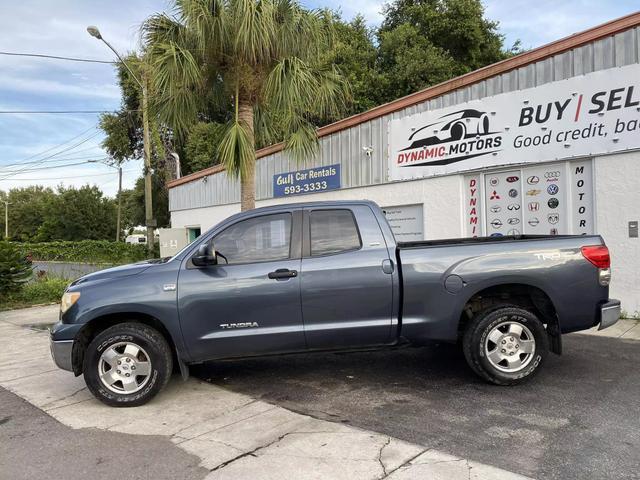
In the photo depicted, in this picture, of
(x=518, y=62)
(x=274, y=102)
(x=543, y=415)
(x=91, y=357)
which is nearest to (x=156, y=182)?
(x=274, y=102)

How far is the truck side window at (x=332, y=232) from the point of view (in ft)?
16.5

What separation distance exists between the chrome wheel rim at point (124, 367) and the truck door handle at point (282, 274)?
1.36 metres

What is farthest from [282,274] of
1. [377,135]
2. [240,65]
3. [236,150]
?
[377,135]

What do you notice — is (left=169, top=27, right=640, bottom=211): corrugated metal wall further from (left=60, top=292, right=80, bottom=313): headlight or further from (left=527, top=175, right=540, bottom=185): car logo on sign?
(left=60, top=292, right=80, bottom=313): headlight

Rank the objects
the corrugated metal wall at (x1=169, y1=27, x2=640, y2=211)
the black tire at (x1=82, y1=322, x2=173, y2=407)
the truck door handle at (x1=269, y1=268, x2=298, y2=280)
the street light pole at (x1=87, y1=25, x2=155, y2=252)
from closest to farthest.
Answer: the black tire at (x1=82, y1=322, x2=173, y2=407), the truck door handle at (x1=269, y1=268, x2=298, y2=280), the corrugated metal wall at (x1=169, y1=27, x2=640, y2=211), the street light pole at (x1=87, y1=25, x2=155, y2=252)

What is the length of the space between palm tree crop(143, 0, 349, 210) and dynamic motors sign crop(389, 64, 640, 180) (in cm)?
212

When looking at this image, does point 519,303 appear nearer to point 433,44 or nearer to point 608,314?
point 608,314

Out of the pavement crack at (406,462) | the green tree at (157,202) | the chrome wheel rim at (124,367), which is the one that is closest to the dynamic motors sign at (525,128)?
the pavement crack at (406,462)

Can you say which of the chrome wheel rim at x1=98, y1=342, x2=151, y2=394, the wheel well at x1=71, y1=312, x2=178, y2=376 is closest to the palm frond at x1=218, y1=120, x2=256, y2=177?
the wheel well at x1=71, y1=312, x2=178, y2=376

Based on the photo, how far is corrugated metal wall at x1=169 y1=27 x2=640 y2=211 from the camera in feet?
27.5

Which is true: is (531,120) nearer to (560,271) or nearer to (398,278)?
(560,271)

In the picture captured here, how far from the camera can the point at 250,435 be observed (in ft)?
13.3

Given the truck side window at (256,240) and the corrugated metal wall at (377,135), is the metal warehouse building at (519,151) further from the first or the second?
the truck side window at (256,240)

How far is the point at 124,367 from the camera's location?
15.7ft
